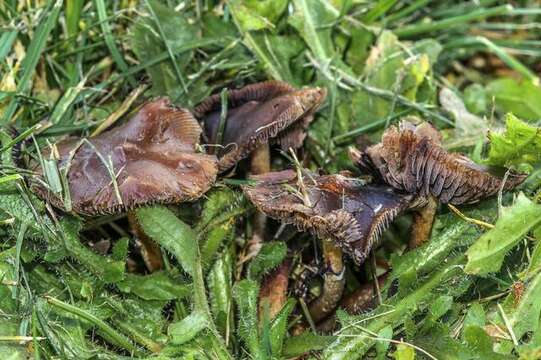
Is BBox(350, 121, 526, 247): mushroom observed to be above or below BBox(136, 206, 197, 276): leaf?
above

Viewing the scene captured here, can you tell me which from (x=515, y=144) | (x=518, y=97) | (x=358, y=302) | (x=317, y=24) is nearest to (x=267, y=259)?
(x=358, y=302)

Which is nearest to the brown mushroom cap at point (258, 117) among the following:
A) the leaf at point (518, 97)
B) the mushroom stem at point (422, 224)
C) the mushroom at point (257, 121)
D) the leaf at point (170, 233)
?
the mushroom at point (257, 121)

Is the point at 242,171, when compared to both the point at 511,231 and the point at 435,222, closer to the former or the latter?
the point at 435,222

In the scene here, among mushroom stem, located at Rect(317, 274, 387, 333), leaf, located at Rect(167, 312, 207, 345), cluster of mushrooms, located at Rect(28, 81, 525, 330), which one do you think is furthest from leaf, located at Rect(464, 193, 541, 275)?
leaf, located at Rect(167, 312, 207, 345)

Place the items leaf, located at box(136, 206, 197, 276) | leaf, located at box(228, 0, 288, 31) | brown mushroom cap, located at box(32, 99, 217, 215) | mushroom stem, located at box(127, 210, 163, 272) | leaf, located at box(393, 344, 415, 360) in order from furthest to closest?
leaf, located at box(228, 0, 288, 31)
mushroom stem, located at box(127, 210, 163, 272)
leaf, located at box(136, 206, 197, 276)
brown mushroom cap, located at box(32, 99, 217, 215)
leaf, located at box(393, 344, 415, 360)

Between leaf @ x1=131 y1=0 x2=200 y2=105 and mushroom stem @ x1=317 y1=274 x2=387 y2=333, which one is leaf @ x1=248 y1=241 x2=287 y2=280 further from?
leaf @ x1=131 y1=0 x2=200 y2=105

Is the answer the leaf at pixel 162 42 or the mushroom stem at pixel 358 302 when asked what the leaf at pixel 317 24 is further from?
the mushroom stem at pixel 358 302

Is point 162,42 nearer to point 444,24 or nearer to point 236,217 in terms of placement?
point 236,217
